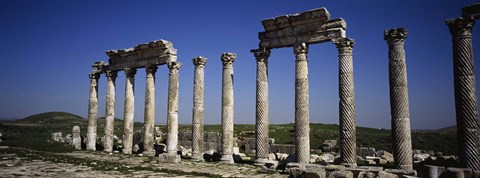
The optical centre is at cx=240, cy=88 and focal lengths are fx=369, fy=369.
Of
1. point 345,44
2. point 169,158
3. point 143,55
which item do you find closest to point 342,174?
point 345,44

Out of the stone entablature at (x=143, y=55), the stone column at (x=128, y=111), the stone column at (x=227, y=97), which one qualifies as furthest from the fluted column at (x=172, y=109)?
the stone column at (x=128, y=111)

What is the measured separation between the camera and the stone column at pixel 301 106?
19422 millimetres

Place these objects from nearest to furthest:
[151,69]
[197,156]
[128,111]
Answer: [197,156] < [151,69] < [128,111]

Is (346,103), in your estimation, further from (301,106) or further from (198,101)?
(198,101)

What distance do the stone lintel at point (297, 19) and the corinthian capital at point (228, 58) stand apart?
121 inches

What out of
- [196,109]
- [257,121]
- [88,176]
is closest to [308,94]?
[257,121]

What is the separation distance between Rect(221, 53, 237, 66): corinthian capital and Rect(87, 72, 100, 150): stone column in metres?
13.6

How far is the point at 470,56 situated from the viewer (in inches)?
638

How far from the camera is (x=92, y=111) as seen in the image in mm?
30984

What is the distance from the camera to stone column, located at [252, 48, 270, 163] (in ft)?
70.1

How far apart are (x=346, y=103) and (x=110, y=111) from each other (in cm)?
1933

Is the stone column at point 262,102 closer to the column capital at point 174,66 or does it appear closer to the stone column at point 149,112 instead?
the column capital at point 174,66

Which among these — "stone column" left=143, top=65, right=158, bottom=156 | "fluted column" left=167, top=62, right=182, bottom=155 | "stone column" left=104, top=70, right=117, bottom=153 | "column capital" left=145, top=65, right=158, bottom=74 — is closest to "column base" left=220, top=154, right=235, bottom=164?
"fluted column" left=167, top=62, right=182, bottom=155

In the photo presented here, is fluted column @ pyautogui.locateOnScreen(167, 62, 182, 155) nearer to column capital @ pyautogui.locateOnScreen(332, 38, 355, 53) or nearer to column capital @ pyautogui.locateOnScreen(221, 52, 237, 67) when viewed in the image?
column capital @ pyautogui.locateOnScreen(221, 52, 237, 67)
